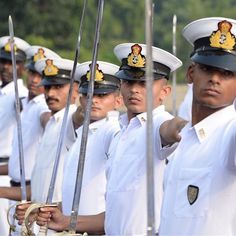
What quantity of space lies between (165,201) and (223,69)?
2.17 feet

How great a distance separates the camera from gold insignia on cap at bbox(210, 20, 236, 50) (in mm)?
4750

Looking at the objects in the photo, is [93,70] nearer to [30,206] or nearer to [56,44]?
[30,206]

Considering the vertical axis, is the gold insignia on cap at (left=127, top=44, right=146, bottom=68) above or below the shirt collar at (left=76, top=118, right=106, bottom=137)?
above

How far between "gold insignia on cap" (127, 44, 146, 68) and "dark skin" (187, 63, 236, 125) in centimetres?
147

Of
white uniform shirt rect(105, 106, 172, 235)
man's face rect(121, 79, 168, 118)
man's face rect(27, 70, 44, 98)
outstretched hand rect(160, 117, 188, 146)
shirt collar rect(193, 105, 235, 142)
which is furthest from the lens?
man's face rect(27, 70, 44, 98)

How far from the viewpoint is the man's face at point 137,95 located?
6.03m

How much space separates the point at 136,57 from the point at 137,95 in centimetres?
30

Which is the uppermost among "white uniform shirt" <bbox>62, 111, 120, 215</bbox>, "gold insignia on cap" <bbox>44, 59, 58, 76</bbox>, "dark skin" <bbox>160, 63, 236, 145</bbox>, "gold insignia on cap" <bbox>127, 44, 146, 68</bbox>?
"gold insignia on cap" <bbox>44, 59, 58, 76</bbox>

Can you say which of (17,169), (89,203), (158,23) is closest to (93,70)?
(89,203)

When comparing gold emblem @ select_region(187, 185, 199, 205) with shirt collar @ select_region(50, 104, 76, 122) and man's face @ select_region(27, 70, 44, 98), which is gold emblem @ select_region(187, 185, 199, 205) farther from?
man's face @ select_region(27, 70, 44, 98)

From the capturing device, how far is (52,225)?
5672 mm

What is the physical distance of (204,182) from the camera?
4.64 m

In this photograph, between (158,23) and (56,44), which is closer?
(56,44)

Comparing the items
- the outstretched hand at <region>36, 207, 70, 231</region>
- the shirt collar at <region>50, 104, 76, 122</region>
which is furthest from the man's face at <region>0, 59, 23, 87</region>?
the outstretched hand at <region>36, 207, 70, 231</region>
